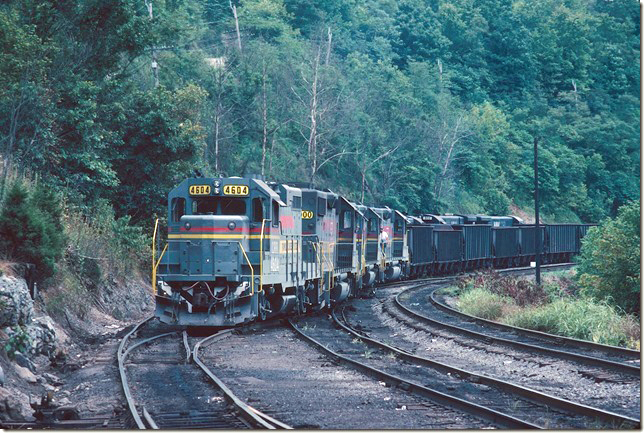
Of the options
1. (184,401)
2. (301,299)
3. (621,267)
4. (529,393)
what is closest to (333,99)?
(621,267)

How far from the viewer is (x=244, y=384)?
42.2 feet

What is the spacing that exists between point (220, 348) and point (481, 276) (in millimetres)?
17157

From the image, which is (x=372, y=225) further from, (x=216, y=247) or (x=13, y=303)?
(x=13, y=303)

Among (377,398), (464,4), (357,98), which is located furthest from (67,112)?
(464,4)

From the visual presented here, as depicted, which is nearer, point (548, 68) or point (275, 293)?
point (275, 293)

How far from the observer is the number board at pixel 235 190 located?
62.4 ft

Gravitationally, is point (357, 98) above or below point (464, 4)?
below

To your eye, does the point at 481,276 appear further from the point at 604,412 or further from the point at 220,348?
the point at 604,412

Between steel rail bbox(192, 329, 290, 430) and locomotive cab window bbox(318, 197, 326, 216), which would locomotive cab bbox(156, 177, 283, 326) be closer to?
locomotive cab window bbox(318, 197, 326, 216)

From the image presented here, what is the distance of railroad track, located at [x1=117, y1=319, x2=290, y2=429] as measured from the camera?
984cm

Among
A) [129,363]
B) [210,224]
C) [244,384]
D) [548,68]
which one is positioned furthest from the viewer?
[548,68]

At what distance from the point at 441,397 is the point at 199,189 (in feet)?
30.5

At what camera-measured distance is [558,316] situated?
20.2m

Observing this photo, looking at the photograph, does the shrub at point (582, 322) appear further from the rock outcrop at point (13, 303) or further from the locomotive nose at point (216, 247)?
the rock outcrop at point (13, 303)
